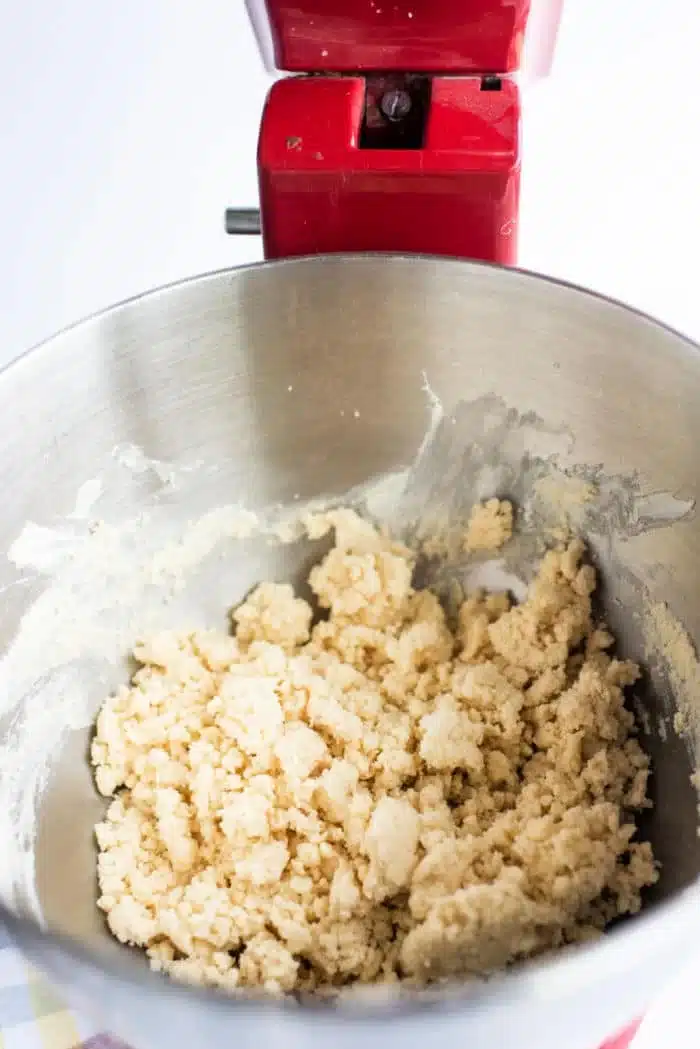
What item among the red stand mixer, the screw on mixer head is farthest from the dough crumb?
the screw on mixer head

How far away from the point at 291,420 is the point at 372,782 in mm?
323

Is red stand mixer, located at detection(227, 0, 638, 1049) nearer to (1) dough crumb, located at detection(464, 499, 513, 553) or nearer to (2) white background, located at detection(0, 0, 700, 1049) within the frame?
(1) dough crumb, located at detection(464, 499, 513, 553)

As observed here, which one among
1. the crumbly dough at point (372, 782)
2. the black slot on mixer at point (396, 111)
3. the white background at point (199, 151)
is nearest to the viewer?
the crumbly dough at point (372, 782)

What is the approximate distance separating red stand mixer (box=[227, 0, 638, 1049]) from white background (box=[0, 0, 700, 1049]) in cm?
45

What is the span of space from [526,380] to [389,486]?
0.17m

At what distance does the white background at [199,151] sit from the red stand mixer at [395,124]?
0.45 meters

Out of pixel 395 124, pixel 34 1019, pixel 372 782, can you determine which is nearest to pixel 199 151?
pixel 395 124

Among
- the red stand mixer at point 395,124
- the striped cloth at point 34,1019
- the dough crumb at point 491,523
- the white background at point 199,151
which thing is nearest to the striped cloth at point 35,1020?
the striped cloth at point 34,1019

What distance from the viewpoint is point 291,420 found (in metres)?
0.90

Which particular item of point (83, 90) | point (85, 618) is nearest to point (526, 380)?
point (85, 618)

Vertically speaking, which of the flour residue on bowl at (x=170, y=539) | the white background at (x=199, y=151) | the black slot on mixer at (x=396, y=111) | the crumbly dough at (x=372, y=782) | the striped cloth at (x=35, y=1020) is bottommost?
the striped cloth at (x=35, y=1020)

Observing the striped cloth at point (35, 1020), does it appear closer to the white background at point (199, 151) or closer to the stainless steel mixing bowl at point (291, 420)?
the stainless steel mixing bowl at point (291, 420)

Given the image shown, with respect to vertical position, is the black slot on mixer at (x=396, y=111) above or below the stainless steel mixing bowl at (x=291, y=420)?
above

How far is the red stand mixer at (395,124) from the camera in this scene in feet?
2.46
